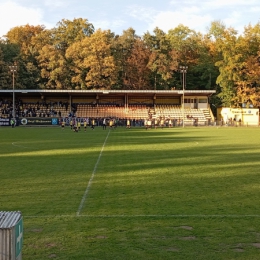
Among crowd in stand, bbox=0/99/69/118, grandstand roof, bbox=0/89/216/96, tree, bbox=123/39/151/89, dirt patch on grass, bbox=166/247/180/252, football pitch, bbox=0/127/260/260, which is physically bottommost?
dirt patch on grass, bbox=166/247/180/252

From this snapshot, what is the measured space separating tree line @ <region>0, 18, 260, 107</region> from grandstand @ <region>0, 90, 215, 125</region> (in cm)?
556

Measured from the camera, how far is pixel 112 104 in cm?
6669

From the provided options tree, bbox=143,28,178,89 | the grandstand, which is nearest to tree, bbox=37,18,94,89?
the grandstand

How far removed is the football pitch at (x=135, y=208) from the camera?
19.8ft

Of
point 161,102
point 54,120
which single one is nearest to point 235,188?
point 54,120

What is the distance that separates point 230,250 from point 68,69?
68274mm

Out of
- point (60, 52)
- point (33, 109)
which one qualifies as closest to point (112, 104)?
point (33, 109)

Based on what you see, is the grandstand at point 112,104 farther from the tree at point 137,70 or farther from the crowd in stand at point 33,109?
the tree at point 137,70

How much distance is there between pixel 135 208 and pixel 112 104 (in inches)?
2300

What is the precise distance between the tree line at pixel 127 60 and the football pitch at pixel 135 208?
55.3 m

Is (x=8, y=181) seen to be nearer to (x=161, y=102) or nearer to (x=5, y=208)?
(x=5, y=208)

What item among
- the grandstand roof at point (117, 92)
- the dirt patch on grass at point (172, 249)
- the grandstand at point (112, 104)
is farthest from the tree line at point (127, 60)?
the dirt patch on grass at point (172, 249)

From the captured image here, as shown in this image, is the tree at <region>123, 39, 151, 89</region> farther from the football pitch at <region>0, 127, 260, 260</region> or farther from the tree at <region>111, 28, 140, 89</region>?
the football pitch at <region>0, 127, 260, 260</region>

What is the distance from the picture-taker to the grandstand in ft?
203
